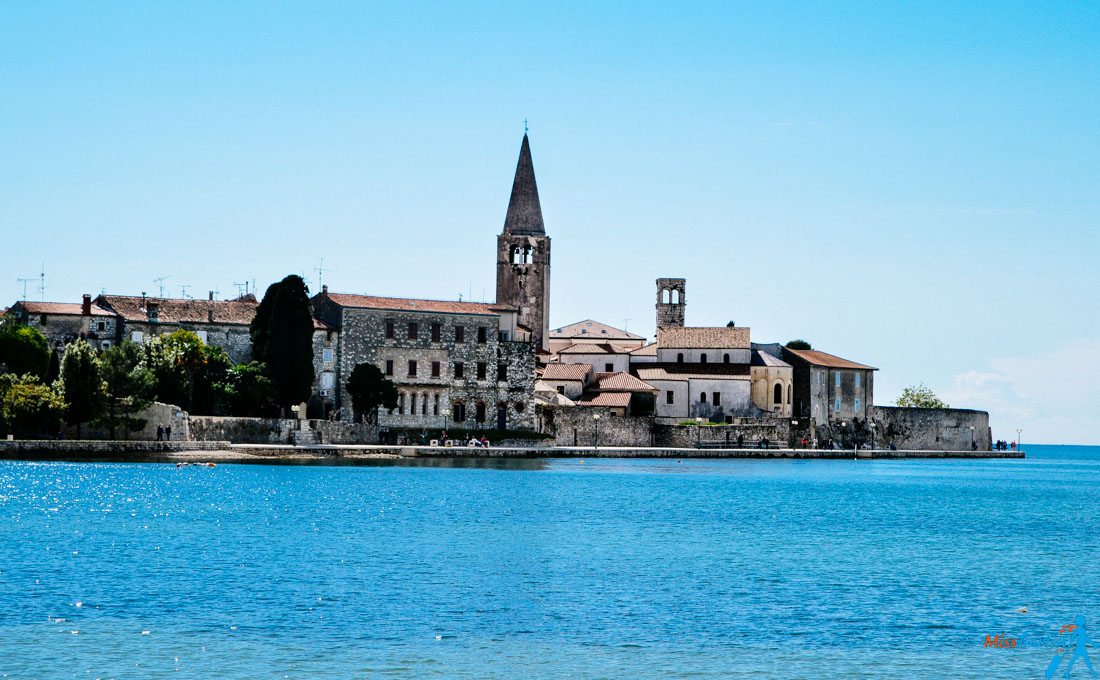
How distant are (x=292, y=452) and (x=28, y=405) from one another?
11143 mm

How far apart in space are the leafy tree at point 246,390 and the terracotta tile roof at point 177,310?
507cm

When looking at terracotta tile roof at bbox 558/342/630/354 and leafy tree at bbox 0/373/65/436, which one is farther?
terracotta tile roof at bbox 558/342/630/354

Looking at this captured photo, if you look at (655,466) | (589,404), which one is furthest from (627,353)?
(655,466)

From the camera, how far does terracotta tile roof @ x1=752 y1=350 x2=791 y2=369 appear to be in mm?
80938

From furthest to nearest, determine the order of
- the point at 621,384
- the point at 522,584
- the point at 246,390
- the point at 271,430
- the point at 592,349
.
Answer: the point at 592,349 → the point at 621,384 → the point at 246,390 → the point at 271,430 → the point at 522,584

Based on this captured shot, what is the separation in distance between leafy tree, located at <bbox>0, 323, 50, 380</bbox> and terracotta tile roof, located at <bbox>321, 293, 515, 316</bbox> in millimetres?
14377

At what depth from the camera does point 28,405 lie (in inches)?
2067

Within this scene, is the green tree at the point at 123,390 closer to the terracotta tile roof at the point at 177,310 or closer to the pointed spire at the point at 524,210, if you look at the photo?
the terracotta tile roof at the point at 177,310

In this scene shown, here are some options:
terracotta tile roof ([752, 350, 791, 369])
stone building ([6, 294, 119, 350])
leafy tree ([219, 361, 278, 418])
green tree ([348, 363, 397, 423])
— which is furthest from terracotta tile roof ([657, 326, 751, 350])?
stone building ([6, 294, 119, 350])

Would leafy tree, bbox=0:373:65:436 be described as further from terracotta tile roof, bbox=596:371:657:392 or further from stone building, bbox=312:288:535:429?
terracotta tile roof, bbox=596:371:657:392

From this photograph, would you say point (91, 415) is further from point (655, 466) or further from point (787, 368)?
point (787, 368)

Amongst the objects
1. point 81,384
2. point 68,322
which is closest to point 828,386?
point 68,322

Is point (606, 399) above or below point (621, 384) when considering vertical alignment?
below

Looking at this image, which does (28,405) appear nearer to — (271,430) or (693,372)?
(271,430)
